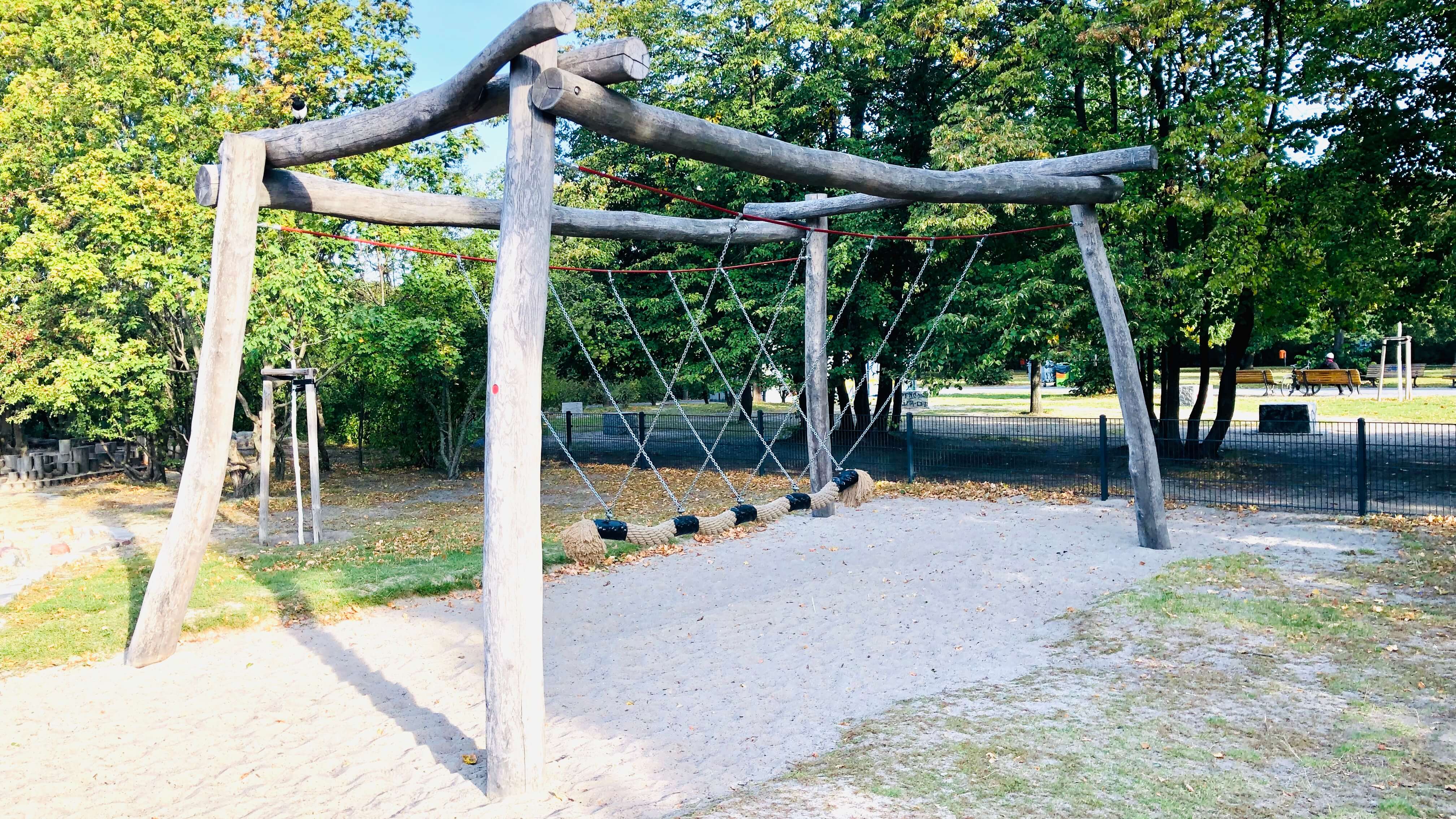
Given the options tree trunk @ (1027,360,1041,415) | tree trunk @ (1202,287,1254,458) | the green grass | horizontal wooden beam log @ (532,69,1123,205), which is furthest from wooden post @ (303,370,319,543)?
tree trunk @ (1027,360,1041,415)

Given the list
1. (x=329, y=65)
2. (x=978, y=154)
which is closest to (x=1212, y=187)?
(x=978, y=154)

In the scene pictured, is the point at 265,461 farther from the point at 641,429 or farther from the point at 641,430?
the point at 641,430

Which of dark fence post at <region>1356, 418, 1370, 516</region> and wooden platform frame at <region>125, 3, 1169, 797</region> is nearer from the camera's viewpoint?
wooden platform frame at <region>125, 3, 1169, 797</region>

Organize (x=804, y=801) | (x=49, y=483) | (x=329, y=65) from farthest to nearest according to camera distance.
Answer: (x=49, y=483) < (x=329, y=65) < (x=804, y=801)

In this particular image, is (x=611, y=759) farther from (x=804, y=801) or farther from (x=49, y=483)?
(x=49, y=483)

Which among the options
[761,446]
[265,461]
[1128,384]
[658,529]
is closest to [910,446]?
[761,446]

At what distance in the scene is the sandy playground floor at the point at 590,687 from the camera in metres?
4.27

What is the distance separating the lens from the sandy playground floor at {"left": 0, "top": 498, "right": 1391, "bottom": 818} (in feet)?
14.0

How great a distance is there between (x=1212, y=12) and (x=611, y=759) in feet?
41.3

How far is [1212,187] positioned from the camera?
514 inches

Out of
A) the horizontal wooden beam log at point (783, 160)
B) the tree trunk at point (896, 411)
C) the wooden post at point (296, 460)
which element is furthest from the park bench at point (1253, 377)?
the wooden post at point (296, 460)

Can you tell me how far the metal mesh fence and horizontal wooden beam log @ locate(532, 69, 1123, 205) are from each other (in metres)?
3.19

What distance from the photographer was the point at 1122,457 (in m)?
16.3

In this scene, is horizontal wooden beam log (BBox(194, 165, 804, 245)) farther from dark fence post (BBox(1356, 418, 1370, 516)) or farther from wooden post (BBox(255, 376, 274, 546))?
dark fence post (BBox(1356, 418, 1370, 516))
